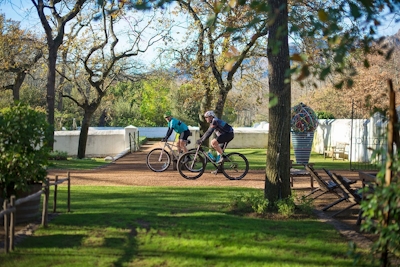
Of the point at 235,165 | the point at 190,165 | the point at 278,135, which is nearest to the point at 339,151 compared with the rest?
the point at 235,165

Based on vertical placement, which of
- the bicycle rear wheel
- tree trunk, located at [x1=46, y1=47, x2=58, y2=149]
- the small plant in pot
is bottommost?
the bicycle rear wheel

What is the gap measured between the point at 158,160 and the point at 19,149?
10.0 m

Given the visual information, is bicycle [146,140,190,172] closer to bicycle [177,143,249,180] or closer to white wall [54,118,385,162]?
bicycle [177,143,249,180]

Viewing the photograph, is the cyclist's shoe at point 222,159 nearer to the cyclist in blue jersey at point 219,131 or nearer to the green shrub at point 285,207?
the cyclist in blue jersey at point 219,131

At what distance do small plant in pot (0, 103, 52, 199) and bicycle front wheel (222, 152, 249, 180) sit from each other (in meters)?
7.80

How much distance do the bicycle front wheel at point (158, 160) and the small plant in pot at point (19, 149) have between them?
8.84 m

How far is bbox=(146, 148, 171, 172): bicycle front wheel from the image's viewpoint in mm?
17837

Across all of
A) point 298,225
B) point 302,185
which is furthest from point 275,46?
point 302,185

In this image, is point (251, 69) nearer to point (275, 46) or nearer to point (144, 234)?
point (144, 234)

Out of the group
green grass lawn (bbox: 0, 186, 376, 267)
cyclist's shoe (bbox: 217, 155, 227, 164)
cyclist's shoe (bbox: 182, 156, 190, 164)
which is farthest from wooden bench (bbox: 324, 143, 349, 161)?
green grass lawn (bbox: 0, 186, 376, 267)

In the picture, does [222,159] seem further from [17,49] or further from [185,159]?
[17,49]

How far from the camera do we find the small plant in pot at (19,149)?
27.3 ft

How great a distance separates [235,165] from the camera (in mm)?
16078

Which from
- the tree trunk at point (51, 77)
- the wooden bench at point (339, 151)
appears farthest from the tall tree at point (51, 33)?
Answer: the wooden bench at point (339, 151)
